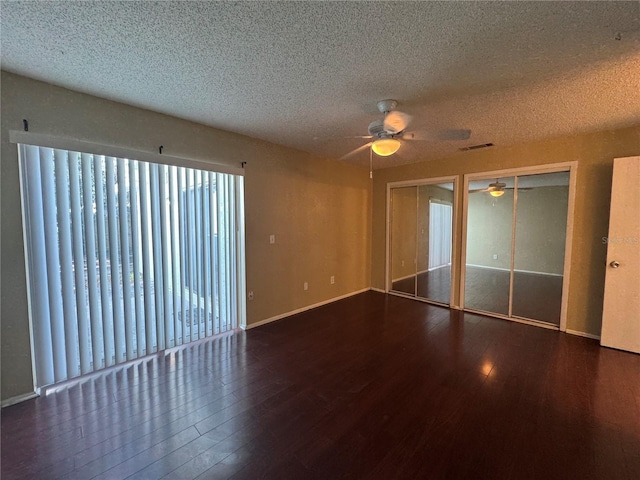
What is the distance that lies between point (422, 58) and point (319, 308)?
3.57m

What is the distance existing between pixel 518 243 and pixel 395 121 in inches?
116

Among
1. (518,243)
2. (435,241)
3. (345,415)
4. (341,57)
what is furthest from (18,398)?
→ (518,243)

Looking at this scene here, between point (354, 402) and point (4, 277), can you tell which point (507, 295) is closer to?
point (354, 402)

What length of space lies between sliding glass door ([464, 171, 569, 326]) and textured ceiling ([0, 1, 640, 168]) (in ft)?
3.57

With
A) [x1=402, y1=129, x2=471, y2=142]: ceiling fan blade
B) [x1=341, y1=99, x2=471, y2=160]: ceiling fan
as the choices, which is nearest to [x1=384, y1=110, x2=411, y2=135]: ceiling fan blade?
[x1=341, y1=99, x2=471, y2=160]: ceiling fan

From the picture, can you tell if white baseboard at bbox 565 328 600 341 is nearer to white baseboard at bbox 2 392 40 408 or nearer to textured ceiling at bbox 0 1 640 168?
textured ceiling at bbox 0 1 640 168

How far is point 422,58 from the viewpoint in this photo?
1789 mm

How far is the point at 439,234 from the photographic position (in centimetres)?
489

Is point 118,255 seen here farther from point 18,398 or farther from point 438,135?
point 438,135

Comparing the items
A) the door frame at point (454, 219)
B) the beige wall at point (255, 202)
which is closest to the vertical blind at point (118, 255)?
the beige wall at point (255, 202)

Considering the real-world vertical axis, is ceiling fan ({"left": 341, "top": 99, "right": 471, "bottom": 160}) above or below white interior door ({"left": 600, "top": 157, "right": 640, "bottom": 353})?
above

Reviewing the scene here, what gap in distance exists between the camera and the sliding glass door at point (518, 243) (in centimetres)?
362

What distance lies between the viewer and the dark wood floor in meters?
1.57

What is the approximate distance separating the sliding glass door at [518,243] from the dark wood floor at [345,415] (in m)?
0.87
